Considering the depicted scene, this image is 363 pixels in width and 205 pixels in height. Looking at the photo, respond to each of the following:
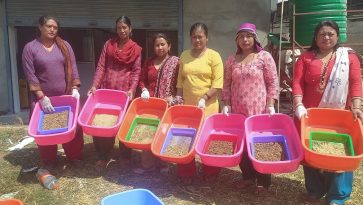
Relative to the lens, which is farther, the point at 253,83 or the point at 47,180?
the point at 47,180

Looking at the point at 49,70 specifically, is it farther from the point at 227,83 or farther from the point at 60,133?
the point at 227,83

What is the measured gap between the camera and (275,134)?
321 cm

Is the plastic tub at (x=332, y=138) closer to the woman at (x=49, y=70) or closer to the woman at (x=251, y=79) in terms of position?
the woman at (x=251, y=79)

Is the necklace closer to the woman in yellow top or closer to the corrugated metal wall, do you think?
the woman in yellow top

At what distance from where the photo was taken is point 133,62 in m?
3.89

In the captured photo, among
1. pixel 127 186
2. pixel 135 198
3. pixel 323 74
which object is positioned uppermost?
pixel 323 74

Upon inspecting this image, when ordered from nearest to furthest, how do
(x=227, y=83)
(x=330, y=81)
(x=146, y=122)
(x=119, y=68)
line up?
(x=330, y=81) < (x=227, y=83) < (x=146, y=122) < (x=119, y=68)

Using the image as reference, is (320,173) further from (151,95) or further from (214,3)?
(214,3)

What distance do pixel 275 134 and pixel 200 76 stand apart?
→ 908 mm

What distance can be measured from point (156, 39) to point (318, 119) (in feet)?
5.69

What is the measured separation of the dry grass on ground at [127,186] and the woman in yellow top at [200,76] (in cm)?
23

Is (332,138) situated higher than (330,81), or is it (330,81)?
(330,81)

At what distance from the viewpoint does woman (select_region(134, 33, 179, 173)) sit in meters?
3.67

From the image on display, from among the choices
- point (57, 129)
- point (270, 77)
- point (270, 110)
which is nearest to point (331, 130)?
point (270, 110)
